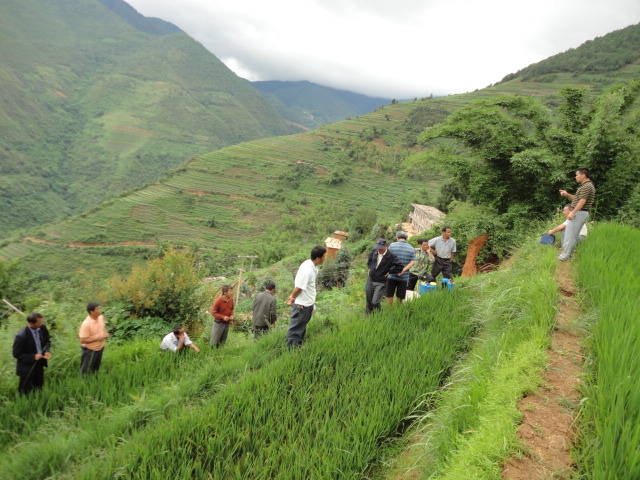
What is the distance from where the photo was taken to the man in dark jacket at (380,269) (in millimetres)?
5332

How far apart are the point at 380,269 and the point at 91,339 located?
14.8 ft

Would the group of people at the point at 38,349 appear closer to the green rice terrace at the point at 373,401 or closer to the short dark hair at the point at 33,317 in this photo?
the short dark hair at the point at 33,317

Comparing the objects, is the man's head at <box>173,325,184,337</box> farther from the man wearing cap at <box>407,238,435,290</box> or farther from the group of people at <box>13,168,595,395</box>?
the man wearing cap at <box>407,238,435,290</box>

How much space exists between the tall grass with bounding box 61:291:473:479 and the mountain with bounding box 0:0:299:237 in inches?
3239

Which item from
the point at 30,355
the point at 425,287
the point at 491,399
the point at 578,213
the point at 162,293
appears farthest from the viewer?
the point at 162,293

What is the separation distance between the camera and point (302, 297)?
185 inches

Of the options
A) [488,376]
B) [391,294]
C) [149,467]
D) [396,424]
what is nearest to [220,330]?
[391,294]

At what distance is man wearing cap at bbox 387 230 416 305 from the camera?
5.58 m

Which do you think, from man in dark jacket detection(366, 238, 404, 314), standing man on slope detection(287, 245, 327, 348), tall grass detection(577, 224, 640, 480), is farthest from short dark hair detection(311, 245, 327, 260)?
tall grass detection(577, 224, 640, 480)

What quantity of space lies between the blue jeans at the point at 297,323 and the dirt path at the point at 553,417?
9.37 ft

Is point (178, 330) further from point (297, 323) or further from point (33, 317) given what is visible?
point (297, 323)

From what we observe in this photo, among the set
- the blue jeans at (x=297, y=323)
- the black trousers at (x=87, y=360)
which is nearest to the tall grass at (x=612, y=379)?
the blue jeans at (x=297, y=323)

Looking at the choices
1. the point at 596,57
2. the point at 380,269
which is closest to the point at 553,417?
the point at 380,269

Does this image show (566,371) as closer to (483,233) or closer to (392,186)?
(483,233)
